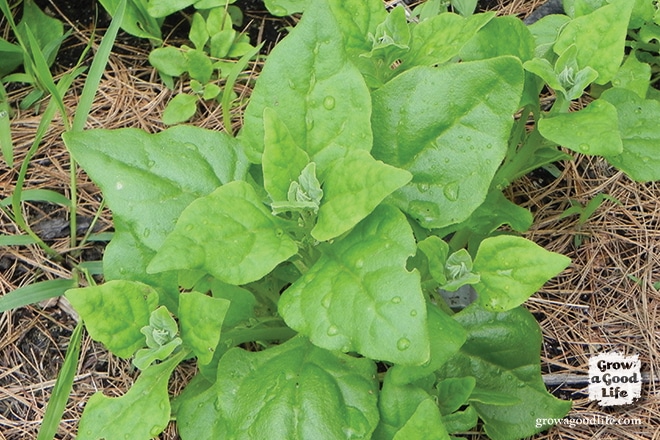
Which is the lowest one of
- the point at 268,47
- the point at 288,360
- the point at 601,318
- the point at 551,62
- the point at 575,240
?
Answer: the point at 601,318

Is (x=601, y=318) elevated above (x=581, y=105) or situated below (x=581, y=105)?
below

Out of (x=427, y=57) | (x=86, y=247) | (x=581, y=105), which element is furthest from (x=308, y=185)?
(x=581, y=105)

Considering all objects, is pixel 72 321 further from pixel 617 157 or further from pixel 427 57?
pixel 617 157

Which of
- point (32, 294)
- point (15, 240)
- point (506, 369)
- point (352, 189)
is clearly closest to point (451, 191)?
point (352, 189)

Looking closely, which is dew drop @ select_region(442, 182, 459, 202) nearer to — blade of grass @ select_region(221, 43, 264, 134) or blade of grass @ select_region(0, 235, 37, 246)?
Result: blade of grass @ select_region(221, 43, 264, 134)

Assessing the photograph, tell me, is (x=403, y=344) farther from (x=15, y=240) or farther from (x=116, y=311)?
(x=15, y=240)

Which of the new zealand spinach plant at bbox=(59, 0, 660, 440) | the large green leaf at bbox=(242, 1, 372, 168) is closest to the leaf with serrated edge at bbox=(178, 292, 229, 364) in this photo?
the new zealand spinach plant at bbox=(59, 0, 660, 440)

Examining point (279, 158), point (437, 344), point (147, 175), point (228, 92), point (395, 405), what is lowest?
point (395, 405)

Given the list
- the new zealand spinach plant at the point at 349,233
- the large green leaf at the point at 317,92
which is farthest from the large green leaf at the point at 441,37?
the large green leaf at the point at 317,92

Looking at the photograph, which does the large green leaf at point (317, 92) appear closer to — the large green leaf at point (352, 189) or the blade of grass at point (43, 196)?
the large green leaf at point (352, 189)
